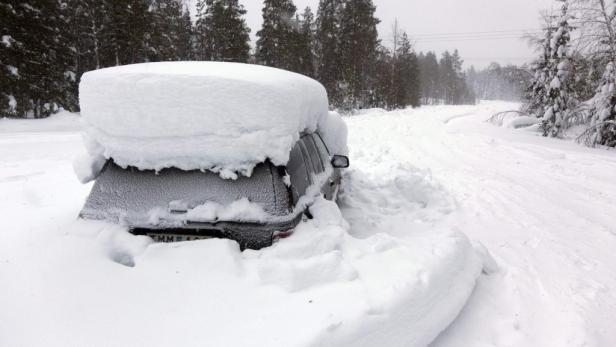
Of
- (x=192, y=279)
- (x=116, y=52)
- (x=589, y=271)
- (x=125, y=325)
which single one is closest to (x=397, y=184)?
(x=589, y=271)

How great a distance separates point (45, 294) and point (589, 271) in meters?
4.99

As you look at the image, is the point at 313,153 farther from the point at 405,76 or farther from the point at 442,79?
the point at 442,79

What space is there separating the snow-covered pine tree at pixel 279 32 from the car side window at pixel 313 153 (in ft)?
108

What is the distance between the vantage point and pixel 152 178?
3145 mm

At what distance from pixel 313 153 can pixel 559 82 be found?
841 inches

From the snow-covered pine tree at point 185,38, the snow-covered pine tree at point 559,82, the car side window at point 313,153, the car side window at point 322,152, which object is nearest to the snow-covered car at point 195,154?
the car side window at point 313,153

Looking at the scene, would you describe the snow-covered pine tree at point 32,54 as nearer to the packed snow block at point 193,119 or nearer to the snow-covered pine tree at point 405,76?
the packed snow block at point 193,119

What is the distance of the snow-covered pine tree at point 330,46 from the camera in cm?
3916

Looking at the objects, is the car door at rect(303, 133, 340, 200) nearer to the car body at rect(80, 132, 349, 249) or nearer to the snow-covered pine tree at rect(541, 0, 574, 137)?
the car body at rect(80, 132, 349, 249)

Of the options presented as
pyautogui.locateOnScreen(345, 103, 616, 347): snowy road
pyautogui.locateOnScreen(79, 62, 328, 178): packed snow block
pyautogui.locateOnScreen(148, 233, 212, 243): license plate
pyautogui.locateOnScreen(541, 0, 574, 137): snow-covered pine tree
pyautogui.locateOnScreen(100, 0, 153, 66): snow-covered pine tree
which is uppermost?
pyautogui.locateOnScreen(100, 0, 153, 66): snow-covered pine tree

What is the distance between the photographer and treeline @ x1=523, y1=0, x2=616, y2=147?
623 inches

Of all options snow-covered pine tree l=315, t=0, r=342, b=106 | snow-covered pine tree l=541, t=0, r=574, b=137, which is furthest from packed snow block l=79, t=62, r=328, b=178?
snow-covered pine tree l=315, t=0, r=342, b=106

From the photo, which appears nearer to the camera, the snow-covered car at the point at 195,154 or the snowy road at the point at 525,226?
the snow-covered car at the point at 195,154

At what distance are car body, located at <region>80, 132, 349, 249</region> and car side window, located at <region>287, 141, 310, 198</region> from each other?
5.3 inches
